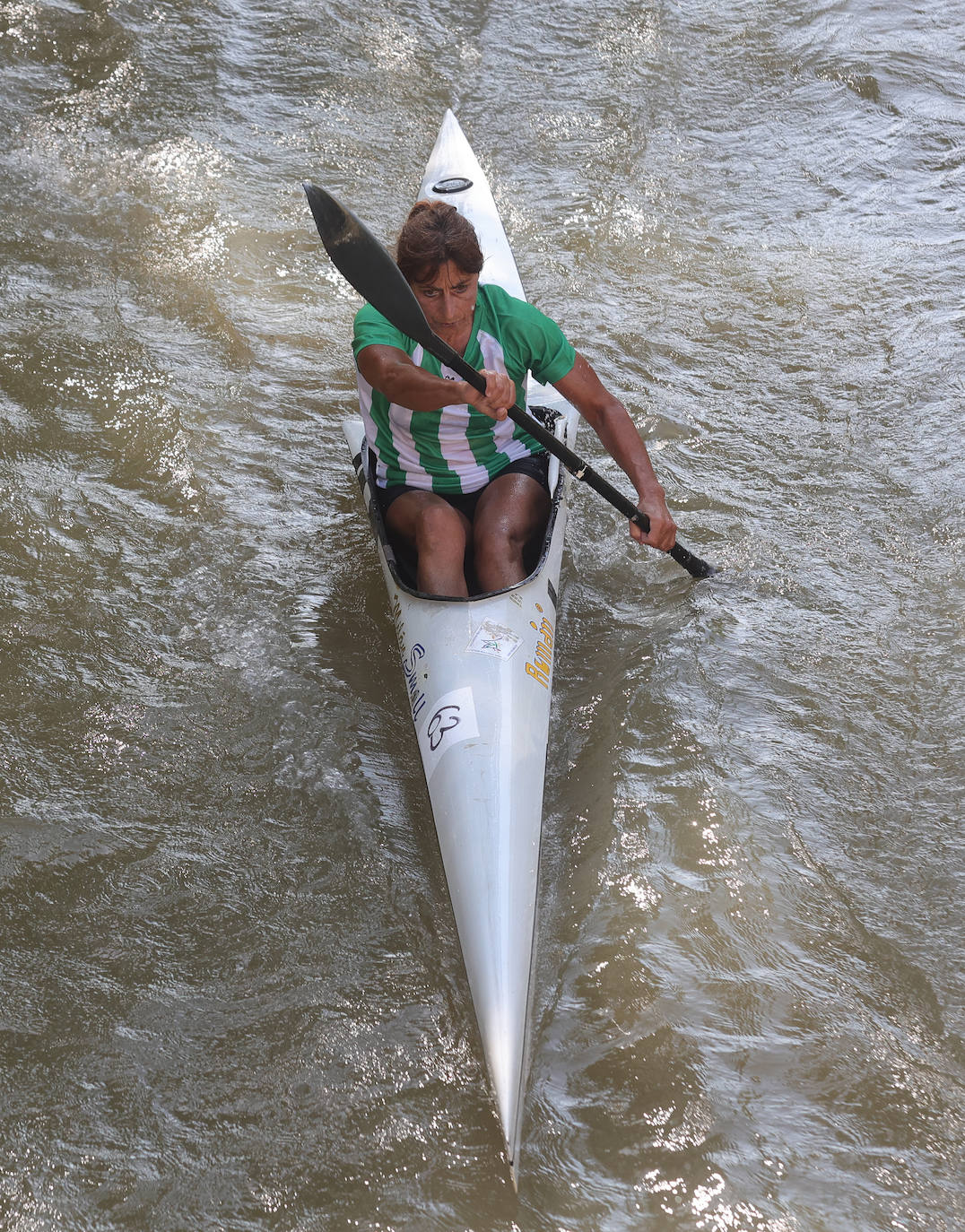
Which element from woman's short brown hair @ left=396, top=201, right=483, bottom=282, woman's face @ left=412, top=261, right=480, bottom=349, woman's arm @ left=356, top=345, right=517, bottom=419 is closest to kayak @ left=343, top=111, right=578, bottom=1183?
woman's arm @ left=356, top=345, right=517, bottom=419

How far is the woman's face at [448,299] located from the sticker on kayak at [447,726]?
83 centimetres

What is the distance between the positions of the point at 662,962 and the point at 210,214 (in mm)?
4062

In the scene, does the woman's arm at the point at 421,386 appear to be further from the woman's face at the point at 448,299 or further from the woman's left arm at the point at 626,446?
the woman's left arm at the point at 626,446

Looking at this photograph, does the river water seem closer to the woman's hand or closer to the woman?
the woman

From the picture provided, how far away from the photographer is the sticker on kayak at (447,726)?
7.61 ft

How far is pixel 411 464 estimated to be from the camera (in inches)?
111

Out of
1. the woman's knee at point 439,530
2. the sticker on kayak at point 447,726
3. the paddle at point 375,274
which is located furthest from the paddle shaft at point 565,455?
the sticker on kayak at point 447,726

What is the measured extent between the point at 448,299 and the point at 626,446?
2.04ft

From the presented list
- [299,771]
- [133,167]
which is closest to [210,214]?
[133,167]

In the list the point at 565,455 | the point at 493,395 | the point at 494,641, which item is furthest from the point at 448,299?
the point at 494,641

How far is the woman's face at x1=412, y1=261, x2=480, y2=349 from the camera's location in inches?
97.0

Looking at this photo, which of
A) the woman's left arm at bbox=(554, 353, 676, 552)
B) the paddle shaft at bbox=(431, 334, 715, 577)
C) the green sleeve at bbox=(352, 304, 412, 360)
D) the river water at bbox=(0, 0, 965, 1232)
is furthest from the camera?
the woman's left arm at bbox=(554, 353, 676, 552)

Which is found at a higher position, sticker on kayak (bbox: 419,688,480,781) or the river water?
sticker on kayak (bbox: 419,688,480,781)

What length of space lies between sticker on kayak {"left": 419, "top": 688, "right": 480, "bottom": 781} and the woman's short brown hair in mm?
934
